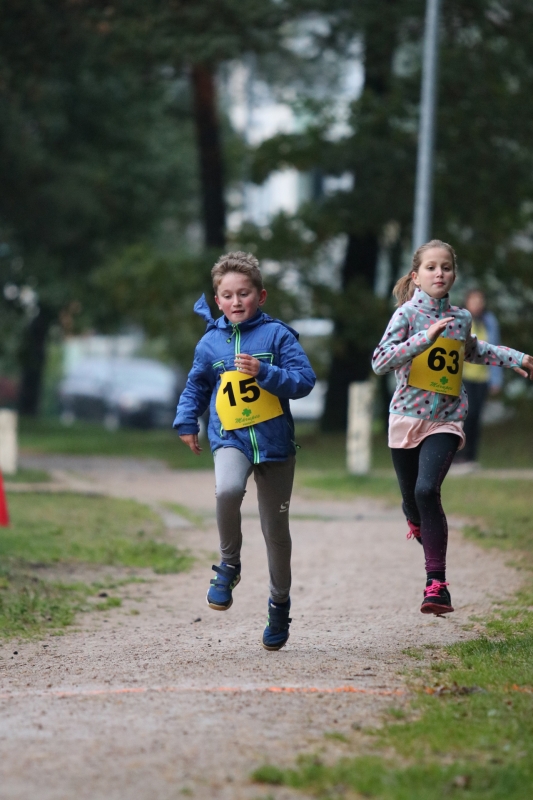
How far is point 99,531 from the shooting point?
36.2ft

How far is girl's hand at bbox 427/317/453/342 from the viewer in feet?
19.5

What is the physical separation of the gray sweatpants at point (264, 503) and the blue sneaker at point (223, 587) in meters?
0.04

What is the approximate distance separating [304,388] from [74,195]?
2135 cm

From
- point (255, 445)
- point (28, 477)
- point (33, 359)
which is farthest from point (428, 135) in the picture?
point (33, 359)

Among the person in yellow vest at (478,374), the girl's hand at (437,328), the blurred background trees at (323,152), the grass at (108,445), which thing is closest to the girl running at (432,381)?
the girl's hand at (437,328)

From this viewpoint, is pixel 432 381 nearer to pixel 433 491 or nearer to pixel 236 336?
pixel 433 491

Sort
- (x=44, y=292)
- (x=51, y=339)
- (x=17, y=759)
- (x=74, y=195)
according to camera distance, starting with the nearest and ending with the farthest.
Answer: (x=17, y=759) → (x=74, y=195) → (x=44, y=292) → (x=51, y=339)

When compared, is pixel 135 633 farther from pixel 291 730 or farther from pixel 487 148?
pixel 487 148

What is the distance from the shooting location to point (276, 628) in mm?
5938

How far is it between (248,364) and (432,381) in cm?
109

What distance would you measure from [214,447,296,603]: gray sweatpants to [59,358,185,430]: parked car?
29484 millimetres

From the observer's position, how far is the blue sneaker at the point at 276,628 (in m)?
5.91

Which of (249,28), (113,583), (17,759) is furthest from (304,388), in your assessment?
(249,28)

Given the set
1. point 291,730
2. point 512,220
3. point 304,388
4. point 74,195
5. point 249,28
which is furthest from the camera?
point 74,195
